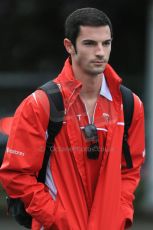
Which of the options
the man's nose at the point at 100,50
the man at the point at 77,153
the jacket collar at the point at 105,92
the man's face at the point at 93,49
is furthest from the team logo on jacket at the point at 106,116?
the man's nose at the point at 100,50

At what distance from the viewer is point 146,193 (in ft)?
35.5

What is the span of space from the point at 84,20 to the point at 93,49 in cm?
18

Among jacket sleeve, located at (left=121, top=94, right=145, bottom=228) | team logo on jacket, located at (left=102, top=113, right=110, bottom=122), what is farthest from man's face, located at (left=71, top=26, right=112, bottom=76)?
jacket sleeve, located at (left=121, top=94, right=145, bottom=228)

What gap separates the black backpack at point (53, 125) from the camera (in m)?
4.91

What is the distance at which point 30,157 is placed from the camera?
4930mm

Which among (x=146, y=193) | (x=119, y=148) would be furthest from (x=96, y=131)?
(x=146, y=193)

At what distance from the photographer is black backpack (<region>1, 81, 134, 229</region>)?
193 inches

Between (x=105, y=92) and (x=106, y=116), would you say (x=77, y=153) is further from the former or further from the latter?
(x=105, y=92)

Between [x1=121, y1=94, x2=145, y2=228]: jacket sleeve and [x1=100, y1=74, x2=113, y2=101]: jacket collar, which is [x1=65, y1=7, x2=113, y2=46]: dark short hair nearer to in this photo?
[x1=100, y1=74, x2=113, y2=101]: jacket collar

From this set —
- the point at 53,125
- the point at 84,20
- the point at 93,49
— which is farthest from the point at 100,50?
the point at 53,125

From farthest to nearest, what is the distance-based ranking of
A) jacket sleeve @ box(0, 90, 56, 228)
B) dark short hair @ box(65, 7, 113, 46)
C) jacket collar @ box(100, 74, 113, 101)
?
1. jacket collar @ box(100, 74, 113, 101)
2. dark short hair @ box(65, 7, 113, 46)
3. jacket sleeve @ box(0, 90, 56, 228)

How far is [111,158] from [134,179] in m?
0.38

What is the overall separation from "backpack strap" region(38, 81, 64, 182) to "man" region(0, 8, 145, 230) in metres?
0.03

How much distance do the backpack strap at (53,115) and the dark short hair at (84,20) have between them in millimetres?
322
